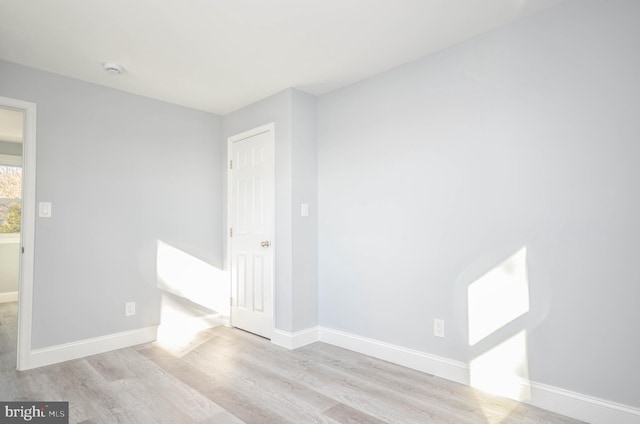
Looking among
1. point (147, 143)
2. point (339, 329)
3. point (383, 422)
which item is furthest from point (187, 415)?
point (147, 143)

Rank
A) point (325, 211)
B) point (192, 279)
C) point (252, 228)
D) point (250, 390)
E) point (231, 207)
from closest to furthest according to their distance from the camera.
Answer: point (250, 390) < point (325, 211) < point (252, 228) < point (192, 279) < point (231, 207)

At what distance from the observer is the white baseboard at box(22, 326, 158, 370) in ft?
9.52

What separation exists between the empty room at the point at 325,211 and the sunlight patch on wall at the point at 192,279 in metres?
0.03

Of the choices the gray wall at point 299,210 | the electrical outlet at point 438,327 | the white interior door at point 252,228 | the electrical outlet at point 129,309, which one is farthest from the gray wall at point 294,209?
the electrical outlet at point 129,309

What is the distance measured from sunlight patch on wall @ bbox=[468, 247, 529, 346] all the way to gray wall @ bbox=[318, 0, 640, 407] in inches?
1.8

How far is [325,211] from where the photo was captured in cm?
356

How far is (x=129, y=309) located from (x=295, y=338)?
164cm

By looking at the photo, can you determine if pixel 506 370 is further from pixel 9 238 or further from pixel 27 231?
pixel 9 238

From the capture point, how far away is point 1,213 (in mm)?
5430

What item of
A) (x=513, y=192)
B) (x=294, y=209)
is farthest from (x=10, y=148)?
(x=513, y=192)

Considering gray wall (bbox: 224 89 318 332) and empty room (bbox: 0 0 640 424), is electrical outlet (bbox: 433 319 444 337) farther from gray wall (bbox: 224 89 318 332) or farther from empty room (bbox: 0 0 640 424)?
gray wall (bbox: 224 89 318 332)

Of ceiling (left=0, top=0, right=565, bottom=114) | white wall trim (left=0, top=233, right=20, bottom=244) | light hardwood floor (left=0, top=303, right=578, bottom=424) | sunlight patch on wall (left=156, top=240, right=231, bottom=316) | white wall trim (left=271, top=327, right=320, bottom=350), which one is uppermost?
ceiling (left=0, top=0, right=565, bottom=114)

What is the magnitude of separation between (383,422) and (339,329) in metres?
1.36

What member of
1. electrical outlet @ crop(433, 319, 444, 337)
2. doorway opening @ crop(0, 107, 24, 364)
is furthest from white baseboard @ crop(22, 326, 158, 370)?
doorway opening @ crop(0, 107, 24, 364)
